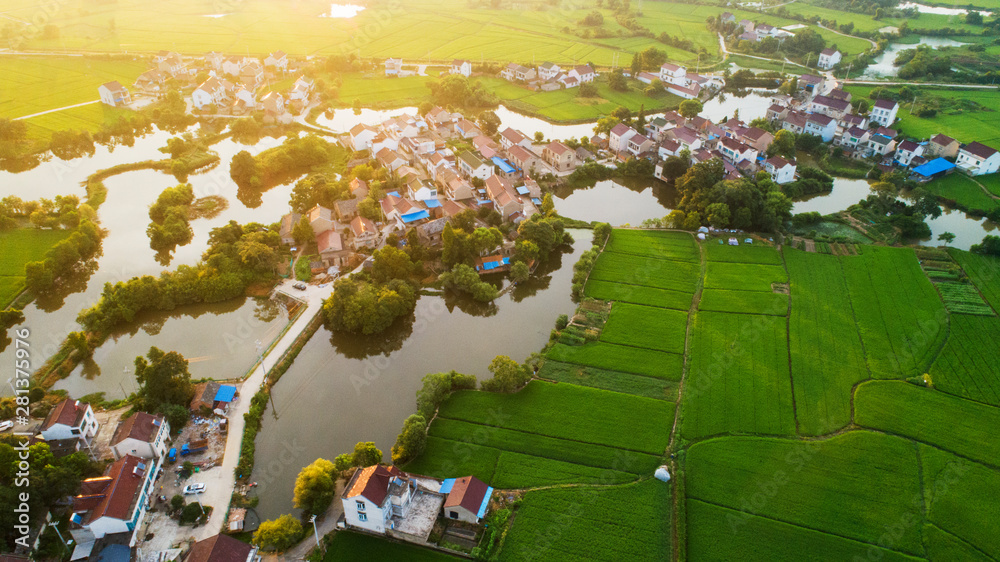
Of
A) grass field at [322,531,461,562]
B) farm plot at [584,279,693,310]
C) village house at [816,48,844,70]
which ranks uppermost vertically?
village house at [816,48,844,70]

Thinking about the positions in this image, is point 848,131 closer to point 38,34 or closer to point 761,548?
point 761,548

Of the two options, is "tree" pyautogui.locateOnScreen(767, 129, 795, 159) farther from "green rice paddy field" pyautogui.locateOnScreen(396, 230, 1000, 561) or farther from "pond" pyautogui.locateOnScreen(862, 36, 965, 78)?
"pond" pyautogui.locateOnScreen(862, 36, 965, 78)

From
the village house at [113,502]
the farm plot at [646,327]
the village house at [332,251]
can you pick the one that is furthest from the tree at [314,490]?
the village house at [332,251]

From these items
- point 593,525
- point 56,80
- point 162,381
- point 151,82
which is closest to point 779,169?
point 593,525

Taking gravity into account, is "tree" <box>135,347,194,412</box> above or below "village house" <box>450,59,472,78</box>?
below

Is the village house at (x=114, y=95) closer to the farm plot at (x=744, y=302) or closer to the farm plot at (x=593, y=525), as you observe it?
the farm plot at (x=744, y=302)

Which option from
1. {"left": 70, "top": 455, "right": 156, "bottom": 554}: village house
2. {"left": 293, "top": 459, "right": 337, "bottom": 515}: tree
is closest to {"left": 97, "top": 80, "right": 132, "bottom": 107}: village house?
{"left": 70, "top": 455, "right": 156, "bottom": 554}: village house

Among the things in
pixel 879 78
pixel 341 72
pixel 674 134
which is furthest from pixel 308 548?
pixel 879 78

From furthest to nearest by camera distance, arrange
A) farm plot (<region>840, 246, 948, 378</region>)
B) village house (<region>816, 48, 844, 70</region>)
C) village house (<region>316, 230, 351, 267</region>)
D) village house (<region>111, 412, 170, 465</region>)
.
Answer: village house (<region>816, 48, 844, 70</region>), village house (<region>316, 230, 351, 267</region>), farm plot (<region>840, 246, 948, 378</region>), village house (<region>111, 412, 170, 465</region>)
